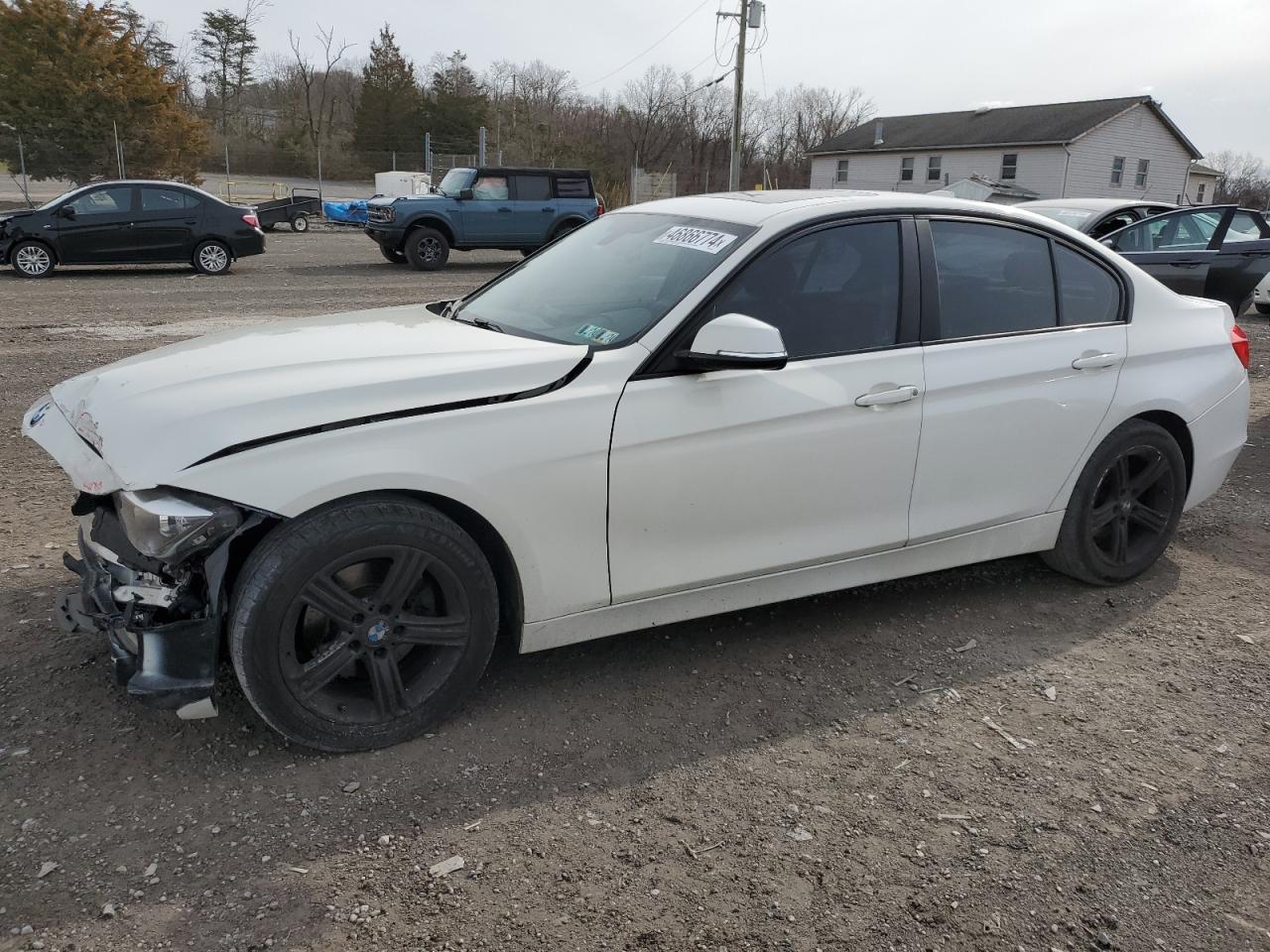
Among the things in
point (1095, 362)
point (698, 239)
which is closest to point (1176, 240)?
point (1095, 362)

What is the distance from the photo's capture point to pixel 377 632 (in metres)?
2.97

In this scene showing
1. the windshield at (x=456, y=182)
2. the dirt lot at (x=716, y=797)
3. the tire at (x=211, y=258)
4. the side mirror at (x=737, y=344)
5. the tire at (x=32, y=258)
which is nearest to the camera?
the dirt lot at (x=716, y=797)

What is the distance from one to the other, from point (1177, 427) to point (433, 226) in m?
16.3

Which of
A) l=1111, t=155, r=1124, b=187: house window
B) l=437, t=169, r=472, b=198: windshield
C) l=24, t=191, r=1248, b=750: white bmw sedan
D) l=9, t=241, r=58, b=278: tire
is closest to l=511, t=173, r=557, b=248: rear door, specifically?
l=437, t=169, r=472, b=198: windshield

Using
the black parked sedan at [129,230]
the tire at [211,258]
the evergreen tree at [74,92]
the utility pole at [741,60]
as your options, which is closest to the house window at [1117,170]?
the utility pole at [741,60]

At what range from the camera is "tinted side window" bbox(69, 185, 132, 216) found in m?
15.9

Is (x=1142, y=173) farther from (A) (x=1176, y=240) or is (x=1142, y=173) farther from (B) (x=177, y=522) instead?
(B) (x=177, y=522)

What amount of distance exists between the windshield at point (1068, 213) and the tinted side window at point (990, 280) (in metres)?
7.88

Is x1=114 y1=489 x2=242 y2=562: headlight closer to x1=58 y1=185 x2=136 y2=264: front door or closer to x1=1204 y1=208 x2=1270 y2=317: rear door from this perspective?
x1=1204 y1=208 x2=1270 y2=317: rear door

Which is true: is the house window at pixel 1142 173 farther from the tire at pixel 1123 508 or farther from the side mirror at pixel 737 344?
the side mirror at pixel 737 344

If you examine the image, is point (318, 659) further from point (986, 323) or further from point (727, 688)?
point (986, 323)

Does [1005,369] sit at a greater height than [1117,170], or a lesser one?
lesser

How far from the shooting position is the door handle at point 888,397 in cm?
360

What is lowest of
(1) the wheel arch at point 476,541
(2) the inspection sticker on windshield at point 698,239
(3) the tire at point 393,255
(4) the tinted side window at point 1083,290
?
(1) the wheel arch at point 476,541
